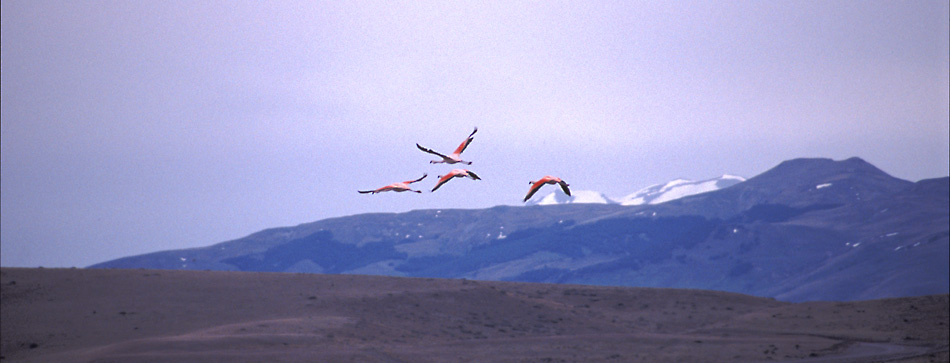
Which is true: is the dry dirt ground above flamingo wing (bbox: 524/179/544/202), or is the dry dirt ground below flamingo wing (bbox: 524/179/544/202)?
below

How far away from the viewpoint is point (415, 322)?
62.2 m

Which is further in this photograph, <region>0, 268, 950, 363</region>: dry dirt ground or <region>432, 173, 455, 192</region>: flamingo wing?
<region>0, 268, 950, 363</region>: dry dirt ground

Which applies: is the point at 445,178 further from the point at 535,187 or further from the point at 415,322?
the point at 415,322

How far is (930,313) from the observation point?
70.1 meters

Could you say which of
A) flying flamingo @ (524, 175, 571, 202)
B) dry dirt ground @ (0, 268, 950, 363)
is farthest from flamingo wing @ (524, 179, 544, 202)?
dry dirt ground @ (0, 268, 950, 363)

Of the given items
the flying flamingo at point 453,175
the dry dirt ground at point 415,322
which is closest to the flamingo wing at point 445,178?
the flying flamingo at point 453,175

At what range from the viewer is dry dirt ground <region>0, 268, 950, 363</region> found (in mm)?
49281

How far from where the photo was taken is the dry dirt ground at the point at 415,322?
162ft

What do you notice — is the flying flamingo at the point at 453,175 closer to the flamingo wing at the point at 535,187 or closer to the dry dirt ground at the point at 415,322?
the flamingo wing at the point at 535,187

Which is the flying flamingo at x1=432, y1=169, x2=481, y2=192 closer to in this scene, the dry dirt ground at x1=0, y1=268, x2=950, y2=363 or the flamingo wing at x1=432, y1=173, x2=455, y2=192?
the flamingo wing at x1=432, y1=173, x2=455, y2=192

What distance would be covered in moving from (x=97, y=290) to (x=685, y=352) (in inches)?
1773

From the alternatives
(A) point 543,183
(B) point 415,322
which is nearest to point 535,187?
(A) point 543,183

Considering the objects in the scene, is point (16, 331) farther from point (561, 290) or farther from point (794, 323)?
point (794, 323)

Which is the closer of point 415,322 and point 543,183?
point 543,183
